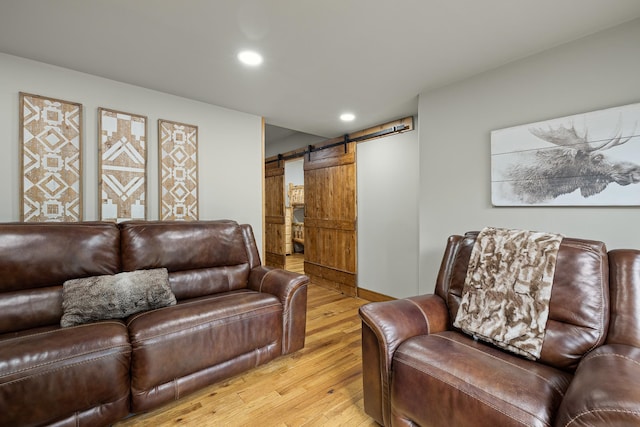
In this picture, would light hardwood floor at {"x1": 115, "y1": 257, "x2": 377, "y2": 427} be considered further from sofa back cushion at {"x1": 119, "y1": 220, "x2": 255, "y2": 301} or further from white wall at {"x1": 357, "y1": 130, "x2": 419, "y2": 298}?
white wall at {"x1": 357, "y1": 130, "x2": 419, "y2": 298}

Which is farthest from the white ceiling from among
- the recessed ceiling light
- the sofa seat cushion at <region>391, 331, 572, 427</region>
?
the sofa seat cushion at <region>391, 331, 572, 427</region>

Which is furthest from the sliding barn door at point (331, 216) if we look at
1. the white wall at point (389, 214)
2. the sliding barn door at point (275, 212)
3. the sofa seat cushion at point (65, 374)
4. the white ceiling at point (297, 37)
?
the sofa seat cushion at point (65, 374)

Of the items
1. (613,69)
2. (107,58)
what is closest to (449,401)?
(613,69)

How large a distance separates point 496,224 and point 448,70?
126 centimetres

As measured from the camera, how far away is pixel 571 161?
1801 mm

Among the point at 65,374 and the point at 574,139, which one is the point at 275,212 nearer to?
the point at 65,374

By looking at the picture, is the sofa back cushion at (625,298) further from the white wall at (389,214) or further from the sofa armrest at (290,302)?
the white wall at (389,214)

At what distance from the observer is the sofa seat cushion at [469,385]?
97 cm

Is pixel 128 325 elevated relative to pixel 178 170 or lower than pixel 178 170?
lower

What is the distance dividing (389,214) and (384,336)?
220 centimetres

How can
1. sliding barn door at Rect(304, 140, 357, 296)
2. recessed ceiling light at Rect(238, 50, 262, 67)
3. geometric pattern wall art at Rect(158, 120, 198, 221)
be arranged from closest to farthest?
1. recessed ceiling light at Rect(238, 50, 262, 67)
2. geometric pattern wall art at Rect(158, 120, 198, 221)
3. sliding barn door at Rect(304, 140, 357, 296)

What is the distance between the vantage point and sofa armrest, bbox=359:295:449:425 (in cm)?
136

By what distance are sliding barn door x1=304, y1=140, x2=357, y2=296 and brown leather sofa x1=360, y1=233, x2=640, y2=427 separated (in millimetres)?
2278

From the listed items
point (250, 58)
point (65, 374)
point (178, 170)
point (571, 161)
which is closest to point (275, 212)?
point (178, 170)
